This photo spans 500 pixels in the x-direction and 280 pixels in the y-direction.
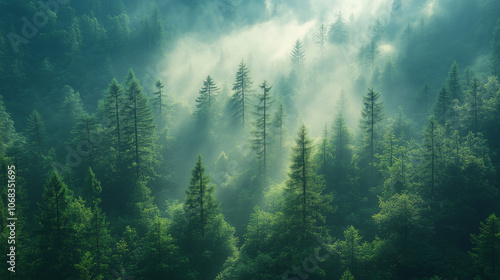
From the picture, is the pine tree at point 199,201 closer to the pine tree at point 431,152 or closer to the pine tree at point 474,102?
the pine tree at point 431,152

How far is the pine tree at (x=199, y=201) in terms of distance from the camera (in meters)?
30.6

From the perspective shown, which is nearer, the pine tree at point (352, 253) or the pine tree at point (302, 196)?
the pine tree at point (352, 253)

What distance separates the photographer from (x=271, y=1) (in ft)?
572

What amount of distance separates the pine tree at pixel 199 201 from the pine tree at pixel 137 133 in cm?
1442

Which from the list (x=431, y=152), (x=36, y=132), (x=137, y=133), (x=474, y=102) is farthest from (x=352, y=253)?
(x=36, y=132)

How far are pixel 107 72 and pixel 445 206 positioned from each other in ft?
268

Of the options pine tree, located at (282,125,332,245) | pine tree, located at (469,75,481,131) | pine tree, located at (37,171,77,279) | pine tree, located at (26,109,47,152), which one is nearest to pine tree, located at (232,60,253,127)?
pine tree, located at (282,125,332,245)

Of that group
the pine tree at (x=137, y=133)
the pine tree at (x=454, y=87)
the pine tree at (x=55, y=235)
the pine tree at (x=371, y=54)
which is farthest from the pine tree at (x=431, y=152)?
the pine tree at (x=371, y=54)

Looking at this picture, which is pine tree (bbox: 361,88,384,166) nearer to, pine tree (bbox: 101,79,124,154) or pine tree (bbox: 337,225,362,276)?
pine tree (bbox: 337,225,362,276)

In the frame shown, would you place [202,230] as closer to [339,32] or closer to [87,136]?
[87,136]

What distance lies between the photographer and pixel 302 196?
2916 centimetres

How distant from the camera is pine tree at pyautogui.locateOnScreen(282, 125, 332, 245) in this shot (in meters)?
28.8

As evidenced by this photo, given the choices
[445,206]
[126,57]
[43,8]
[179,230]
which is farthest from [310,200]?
[43,8]

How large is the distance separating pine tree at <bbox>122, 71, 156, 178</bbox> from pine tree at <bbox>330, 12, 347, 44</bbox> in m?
75.5
